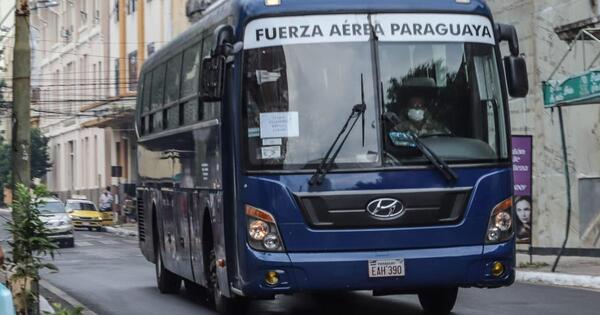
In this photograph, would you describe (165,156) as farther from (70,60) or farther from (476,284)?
(70,60)

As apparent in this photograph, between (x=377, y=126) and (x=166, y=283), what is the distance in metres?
7.39

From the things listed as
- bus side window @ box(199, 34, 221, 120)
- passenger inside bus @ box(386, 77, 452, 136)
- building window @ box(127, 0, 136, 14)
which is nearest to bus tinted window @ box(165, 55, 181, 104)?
bus side window @ box(199, 34, 221, 120)

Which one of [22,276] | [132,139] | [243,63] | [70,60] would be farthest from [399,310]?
[70,60]

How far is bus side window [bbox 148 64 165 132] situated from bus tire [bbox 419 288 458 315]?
4796 mm

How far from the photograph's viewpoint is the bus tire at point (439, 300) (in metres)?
13.9

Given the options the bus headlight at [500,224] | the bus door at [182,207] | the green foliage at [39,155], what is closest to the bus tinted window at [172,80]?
the bus door at [182,207]

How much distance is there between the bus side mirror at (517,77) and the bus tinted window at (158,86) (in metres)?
6.39

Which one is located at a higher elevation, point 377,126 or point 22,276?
point 377,126

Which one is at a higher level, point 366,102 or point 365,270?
point 366,102

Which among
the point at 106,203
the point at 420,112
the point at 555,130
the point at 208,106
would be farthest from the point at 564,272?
the point at 106,203

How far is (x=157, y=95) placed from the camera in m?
17.8

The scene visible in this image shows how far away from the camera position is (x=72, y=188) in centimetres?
7619

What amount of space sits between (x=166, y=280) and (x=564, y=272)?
6.79m

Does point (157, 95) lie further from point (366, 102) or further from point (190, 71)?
point (366, 102)
